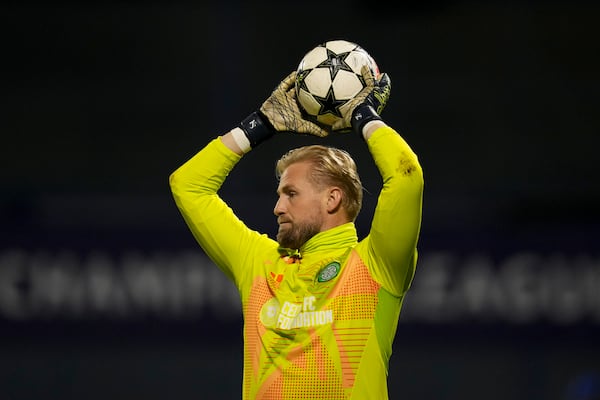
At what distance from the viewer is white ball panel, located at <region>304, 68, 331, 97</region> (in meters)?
3.05

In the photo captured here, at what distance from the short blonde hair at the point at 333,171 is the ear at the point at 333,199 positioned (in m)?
0.02

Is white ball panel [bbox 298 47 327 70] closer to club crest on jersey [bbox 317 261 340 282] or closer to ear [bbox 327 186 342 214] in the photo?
ear [bbox 327 186 342 214]

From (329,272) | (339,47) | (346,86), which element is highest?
(339,47)

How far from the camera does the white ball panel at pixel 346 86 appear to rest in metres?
3.04

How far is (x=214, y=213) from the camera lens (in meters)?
3.10

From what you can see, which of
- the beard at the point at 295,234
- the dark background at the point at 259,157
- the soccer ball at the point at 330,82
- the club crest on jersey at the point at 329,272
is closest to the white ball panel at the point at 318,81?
the soccer ball at the point at 330,82

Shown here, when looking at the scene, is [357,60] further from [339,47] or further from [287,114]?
[287,114]

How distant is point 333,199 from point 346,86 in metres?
0.36

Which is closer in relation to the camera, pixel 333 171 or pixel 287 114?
pixel 333 171

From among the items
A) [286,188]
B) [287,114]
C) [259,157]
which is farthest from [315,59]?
[259,157]

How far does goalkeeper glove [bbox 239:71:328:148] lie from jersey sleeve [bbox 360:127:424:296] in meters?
0.38
